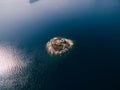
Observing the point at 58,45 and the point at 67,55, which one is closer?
the point at 67,55

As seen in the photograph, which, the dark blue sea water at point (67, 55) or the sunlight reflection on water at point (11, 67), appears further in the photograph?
the sunlight reflection on water at point (11, 67)

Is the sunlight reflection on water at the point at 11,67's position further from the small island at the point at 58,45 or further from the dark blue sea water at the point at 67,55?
the small island at the point at 58,45

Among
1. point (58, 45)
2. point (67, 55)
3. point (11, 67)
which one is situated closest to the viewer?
point (11, 67)

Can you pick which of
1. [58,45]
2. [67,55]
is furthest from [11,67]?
[67,55]

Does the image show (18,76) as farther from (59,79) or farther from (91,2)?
(91,2)

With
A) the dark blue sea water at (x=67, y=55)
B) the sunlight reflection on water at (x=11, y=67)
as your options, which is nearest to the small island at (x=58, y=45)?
the dark blue sea water at (x=67, y=55)

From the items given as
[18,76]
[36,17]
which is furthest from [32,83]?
[36,17]

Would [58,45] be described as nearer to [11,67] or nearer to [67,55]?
[67,55]
